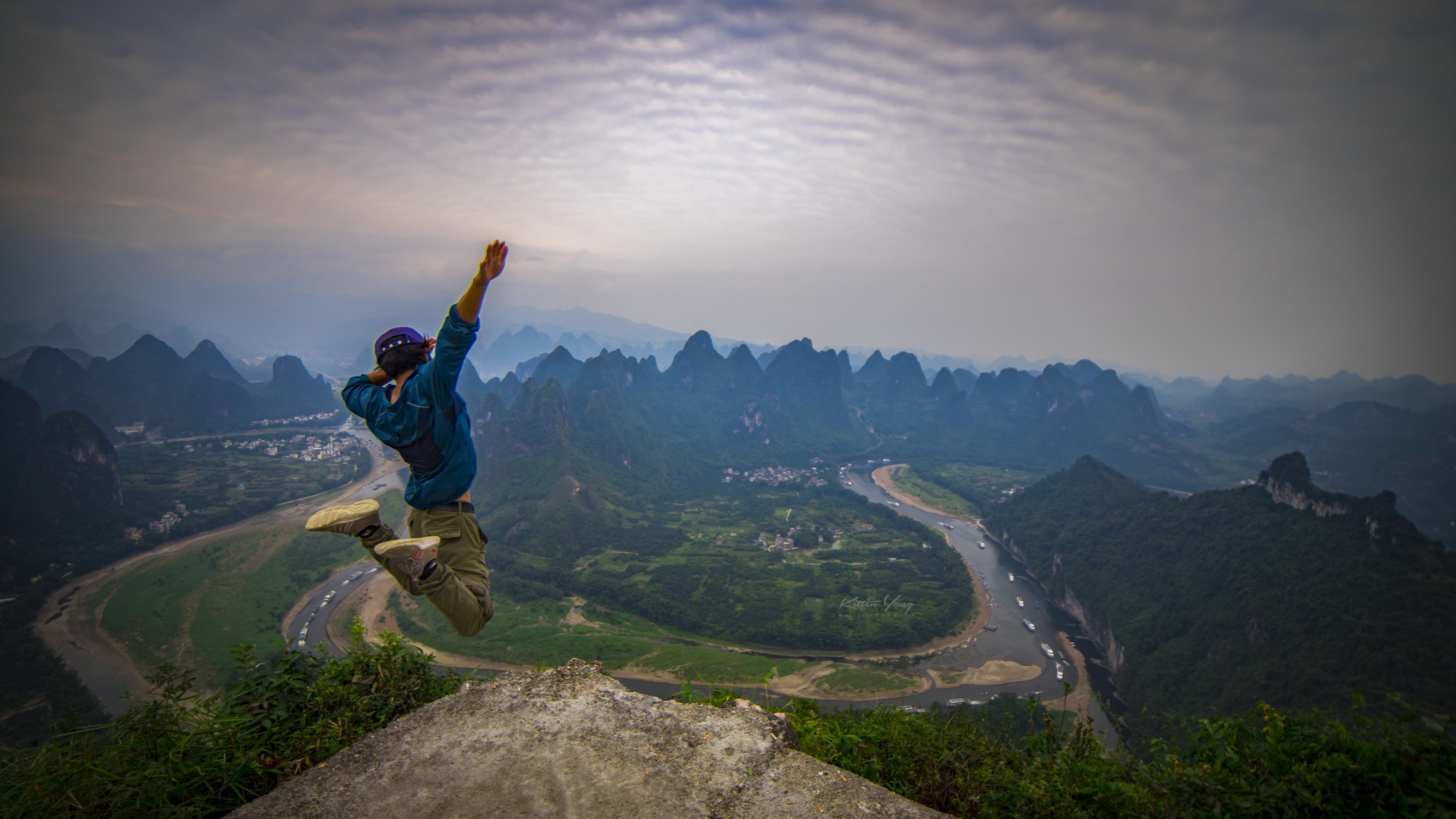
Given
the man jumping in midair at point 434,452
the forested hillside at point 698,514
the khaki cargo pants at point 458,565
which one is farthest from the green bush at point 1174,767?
the forested hillside at point 698,514

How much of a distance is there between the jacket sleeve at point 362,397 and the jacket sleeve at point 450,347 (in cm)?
49

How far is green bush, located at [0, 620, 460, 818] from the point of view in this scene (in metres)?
2.72

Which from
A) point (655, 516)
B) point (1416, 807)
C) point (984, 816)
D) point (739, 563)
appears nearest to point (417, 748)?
point (984, 816)

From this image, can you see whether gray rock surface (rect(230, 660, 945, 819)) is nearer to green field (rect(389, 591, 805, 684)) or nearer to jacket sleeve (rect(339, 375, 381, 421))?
jacket sleeve (rect(339, 375, 381, 421))

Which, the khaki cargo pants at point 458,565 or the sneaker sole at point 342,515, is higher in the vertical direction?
the sneaker sole at point 342,515

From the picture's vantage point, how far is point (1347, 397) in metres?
128

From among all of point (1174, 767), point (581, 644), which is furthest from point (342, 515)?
point (581, 644)

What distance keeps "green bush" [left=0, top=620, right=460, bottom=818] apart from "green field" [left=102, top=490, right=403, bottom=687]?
2607 centimetres

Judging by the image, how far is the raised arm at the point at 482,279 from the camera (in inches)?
132

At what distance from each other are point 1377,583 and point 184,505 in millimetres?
78835

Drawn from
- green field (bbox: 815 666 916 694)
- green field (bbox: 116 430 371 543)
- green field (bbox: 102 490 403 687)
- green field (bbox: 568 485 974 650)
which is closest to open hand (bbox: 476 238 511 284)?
green field (bbox: 815 666 916 694)

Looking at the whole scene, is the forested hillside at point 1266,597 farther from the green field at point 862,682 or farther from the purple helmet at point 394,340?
the purple helmet at point 394,340

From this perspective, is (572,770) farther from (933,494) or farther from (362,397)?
(933,494)

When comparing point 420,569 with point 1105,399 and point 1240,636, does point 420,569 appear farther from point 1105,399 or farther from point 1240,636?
point 1105,399
